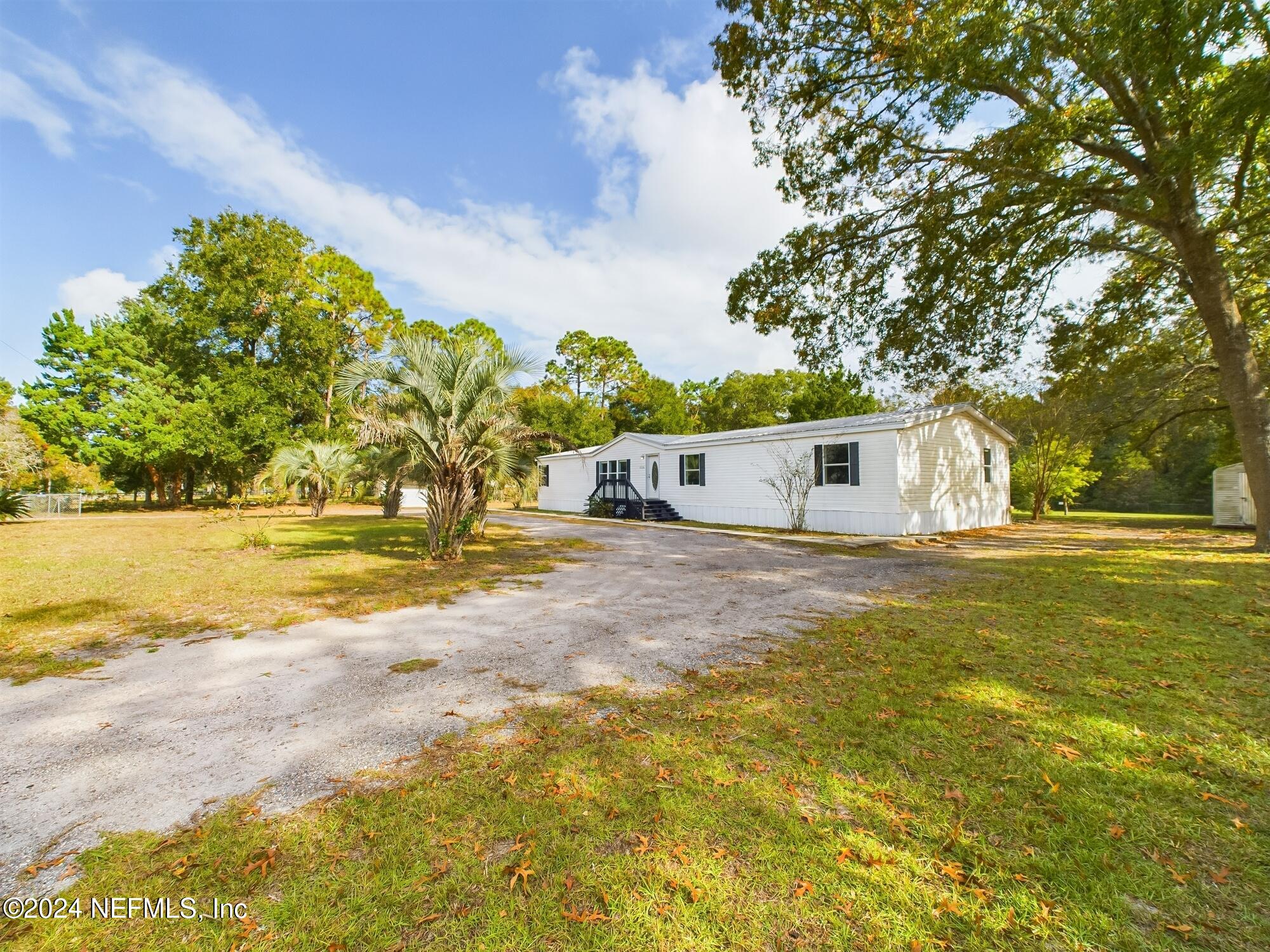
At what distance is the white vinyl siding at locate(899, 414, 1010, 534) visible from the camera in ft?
45.5

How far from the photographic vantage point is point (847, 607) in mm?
6105

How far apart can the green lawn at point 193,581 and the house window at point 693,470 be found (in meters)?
7.72

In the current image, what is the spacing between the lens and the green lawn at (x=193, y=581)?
5.07 meters

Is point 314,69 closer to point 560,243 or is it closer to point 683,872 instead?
point 560,243

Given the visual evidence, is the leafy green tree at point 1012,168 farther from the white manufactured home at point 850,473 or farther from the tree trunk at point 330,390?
the tree trunk at point 330,390

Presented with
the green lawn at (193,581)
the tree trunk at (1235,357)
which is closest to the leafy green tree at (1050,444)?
the tree trunk at (1235,357)

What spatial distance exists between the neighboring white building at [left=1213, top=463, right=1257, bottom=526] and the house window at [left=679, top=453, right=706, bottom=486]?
16.2m

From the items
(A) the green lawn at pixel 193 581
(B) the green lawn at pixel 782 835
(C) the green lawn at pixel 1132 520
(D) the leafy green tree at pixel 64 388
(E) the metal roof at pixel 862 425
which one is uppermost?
(D) the leafy green tree at pixel 64 388

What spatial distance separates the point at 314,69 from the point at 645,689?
40.3ft

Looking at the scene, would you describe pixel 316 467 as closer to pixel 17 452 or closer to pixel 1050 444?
pixel 17 452

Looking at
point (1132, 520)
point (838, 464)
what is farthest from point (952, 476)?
point (1132, 520)

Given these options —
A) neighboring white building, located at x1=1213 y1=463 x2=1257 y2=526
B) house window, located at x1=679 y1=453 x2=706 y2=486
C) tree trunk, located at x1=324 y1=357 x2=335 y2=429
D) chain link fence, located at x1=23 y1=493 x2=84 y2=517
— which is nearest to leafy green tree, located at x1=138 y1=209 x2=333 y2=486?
tree trunk, located at x1=324 y1=357 x2=335 y2=429

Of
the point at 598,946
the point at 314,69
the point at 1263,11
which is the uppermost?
the point at 314,69

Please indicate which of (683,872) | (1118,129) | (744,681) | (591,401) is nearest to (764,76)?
(1118,129)
